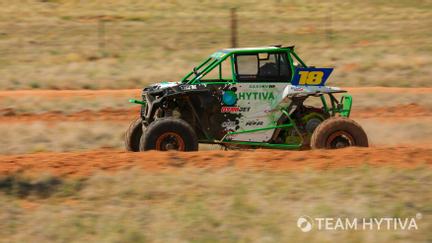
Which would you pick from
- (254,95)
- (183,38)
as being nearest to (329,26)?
(183,38)

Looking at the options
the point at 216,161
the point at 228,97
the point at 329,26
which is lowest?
the point at 216,161

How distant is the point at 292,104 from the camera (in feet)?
38.5

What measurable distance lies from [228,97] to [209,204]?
345 centimetres

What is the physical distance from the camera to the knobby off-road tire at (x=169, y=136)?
1127 cm

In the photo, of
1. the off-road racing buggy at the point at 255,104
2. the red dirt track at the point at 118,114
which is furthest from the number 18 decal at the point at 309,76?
the red dirt track at the point at 118,114

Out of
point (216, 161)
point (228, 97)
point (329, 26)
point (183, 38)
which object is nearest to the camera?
point (216, 161)

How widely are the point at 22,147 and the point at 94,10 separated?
31.9 metres

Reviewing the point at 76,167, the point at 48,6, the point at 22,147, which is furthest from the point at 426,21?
the point at 76,167

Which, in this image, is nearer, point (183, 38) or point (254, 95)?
point (254, 95)

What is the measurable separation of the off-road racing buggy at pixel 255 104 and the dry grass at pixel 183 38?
37.3ft

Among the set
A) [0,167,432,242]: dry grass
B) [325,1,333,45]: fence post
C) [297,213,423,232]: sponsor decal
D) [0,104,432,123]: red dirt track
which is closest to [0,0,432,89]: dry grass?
[325,1,333,45]: fence post

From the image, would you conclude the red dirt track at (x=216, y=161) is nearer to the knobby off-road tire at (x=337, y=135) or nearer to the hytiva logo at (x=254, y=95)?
the knobby off-road tire at (x=337, y=135)

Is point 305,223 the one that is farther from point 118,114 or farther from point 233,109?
point 118,114

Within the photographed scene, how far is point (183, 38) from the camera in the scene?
110ft
